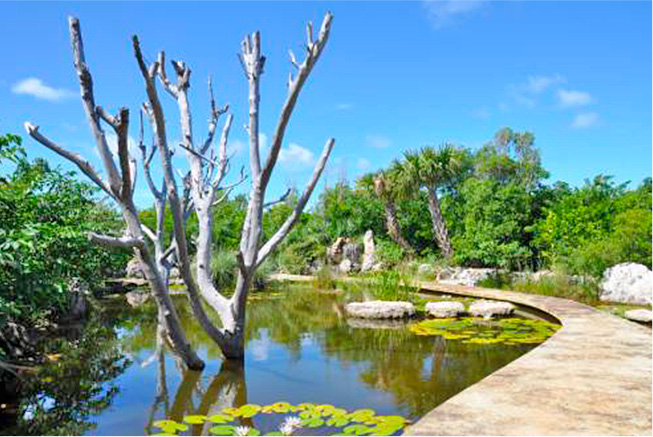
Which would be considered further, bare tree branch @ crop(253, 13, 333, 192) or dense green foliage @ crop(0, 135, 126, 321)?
bare tree branch @ crop(253, 13, 333, 192)

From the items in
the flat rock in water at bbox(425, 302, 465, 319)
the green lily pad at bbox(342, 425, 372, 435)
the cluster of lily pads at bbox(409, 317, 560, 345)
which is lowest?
the green lily pad at bbox(342, 425, 372, 435)

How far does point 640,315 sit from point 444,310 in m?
2.54

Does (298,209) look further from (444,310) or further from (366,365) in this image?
(444,310)

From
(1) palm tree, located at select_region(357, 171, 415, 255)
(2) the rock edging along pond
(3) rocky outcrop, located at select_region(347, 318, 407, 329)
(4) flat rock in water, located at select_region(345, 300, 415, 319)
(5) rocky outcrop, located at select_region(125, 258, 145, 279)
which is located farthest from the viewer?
(1) palm tree, located at select_region(357, 171, 415, 255)

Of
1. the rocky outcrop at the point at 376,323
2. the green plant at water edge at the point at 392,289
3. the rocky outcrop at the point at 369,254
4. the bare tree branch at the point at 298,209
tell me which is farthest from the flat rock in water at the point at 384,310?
the rocky outcrop at the point at 369,254

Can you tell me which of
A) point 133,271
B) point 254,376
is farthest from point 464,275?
point 133,271

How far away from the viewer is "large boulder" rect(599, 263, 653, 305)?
26.0 ft

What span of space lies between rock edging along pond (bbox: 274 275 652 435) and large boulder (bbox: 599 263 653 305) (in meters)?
4.15

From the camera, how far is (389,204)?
15.5m

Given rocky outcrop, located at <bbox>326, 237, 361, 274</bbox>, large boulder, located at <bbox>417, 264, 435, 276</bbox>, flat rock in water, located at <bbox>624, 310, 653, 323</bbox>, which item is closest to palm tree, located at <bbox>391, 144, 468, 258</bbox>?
large boulder, located at <bbox>417, 264, 435, 276</bbox>

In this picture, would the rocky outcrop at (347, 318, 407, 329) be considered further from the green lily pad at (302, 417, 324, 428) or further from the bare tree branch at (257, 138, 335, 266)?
the green lily pad at (302, 417, 324, 428)

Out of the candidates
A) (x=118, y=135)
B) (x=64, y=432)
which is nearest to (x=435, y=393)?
(x=64, y=432)

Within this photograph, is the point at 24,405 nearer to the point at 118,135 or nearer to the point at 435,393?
the point at 118,135

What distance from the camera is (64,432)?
2943 millimetres
